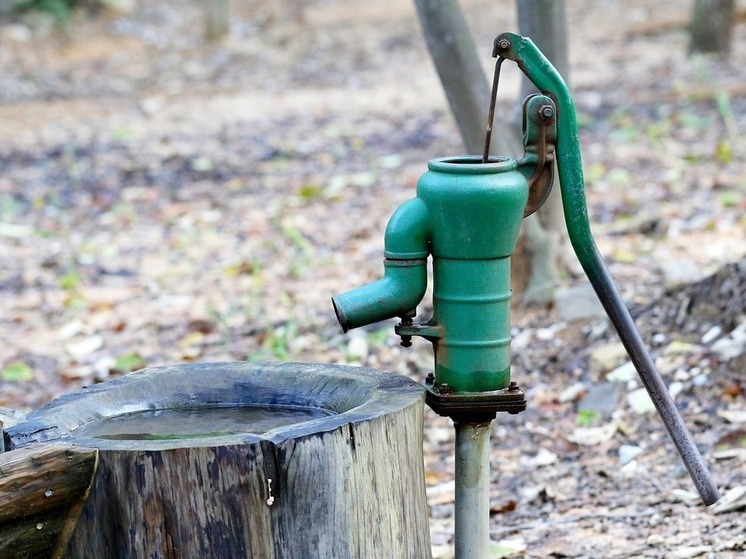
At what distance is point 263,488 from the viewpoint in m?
1.81

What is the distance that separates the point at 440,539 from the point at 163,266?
3410mm

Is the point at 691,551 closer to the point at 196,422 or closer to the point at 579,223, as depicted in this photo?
the point at 579,223

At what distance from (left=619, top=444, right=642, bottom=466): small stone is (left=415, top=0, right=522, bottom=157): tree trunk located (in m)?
1.35

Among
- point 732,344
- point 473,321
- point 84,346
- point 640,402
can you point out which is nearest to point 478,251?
point 473,321

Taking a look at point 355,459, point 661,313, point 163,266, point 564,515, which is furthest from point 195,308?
point 355,459

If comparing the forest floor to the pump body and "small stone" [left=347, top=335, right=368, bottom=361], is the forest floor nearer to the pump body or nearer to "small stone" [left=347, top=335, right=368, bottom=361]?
"small stone" [left=347, top=335, right=368, bottom=361]

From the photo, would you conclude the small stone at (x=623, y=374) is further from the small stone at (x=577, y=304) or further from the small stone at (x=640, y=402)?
the small stone at (x=577, y=304)

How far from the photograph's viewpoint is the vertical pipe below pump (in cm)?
212

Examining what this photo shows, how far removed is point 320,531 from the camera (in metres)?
1.86

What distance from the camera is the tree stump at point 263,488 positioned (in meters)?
1.79

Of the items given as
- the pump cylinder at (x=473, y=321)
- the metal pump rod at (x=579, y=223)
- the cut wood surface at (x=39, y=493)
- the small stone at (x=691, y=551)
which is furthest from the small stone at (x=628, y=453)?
the cut wood surface at (x=39, y=493)

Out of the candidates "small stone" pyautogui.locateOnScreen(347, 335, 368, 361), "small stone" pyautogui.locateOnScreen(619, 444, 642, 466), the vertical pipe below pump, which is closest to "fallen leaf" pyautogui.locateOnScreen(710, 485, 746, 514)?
"small stone" pyautogui.locateOnScreen(619, 444, 642, 466)

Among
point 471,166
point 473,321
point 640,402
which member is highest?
point 471,166

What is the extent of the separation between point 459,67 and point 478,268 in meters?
2.46
